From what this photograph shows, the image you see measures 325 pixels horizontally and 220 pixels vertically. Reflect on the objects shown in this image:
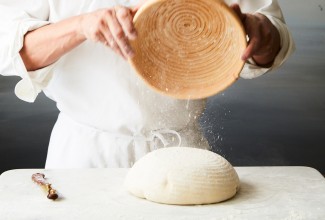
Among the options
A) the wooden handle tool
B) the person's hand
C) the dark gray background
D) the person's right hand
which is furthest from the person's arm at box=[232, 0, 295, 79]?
the dark gray background

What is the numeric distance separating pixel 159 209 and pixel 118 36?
38cm

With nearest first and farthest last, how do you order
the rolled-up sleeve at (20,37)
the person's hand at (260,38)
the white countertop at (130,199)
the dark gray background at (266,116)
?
the white countertop at (130,199) < the person's hand at (260,38) < the rolled-up sleeve at (20,37) < the dark gray background at (266,116)

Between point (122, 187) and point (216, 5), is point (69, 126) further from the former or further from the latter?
point (216, 5)

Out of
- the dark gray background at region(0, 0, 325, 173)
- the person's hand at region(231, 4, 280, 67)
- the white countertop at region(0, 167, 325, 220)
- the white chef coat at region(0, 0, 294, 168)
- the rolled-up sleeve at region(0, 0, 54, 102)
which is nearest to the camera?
the white countertop at region(0, 167, 325, 220)

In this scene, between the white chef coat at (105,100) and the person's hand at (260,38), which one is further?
the white chef coat at (105,100)

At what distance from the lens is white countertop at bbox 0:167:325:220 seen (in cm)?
135

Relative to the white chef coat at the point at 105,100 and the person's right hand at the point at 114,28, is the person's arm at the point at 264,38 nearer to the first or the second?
the white chef coat at the point at 105,100

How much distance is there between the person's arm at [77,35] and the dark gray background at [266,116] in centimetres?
156

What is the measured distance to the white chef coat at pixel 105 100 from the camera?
5.83 feet

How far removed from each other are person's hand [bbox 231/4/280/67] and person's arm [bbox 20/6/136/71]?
250 millimetres

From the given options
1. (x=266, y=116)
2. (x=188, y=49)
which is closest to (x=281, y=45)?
(x=188, y=49)

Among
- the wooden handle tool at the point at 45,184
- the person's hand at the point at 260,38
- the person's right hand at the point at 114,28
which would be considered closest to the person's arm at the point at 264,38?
the person's hand at the point at 260,38

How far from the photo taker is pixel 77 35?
1.60 metres

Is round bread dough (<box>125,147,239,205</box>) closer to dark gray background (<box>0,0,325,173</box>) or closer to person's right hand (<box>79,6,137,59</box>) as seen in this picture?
person's right hand (<box>79,6,137,59</box>)
